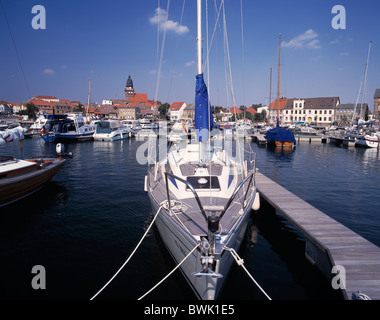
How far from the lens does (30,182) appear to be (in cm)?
1239

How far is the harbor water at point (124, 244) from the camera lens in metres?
6.42

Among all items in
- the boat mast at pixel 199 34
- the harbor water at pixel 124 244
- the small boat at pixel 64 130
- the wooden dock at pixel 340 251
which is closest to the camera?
the wooden dock at pixel 340 251

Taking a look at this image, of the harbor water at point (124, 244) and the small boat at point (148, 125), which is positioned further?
the small boat at point (148, 125)

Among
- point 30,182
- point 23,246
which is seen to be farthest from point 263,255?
point 30,182

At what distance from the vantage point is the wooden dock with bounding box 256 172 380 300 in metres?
5.49

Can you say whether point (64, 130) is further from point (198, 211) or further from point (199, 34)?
point (198, 211)

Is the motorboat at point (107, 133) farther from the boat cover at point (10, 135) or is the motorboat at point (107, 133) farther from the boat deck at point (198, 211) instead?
the boat deck at point (198, 211)

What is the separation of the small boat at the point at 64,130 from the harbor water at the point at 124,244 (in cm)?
2724

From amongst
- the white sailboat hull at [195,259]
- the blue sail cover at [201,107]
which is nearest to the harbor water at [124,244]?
the white sailboat hull at [195,259]

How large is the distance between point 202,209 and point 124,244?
15.4ft

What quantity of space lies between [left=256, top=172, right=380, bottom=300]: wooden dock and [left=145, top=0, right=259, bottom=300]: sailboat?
1884mm

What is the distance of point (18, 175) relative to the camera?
12023mm

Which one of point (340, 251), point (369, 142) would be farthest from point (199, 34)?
point (369, 142)
